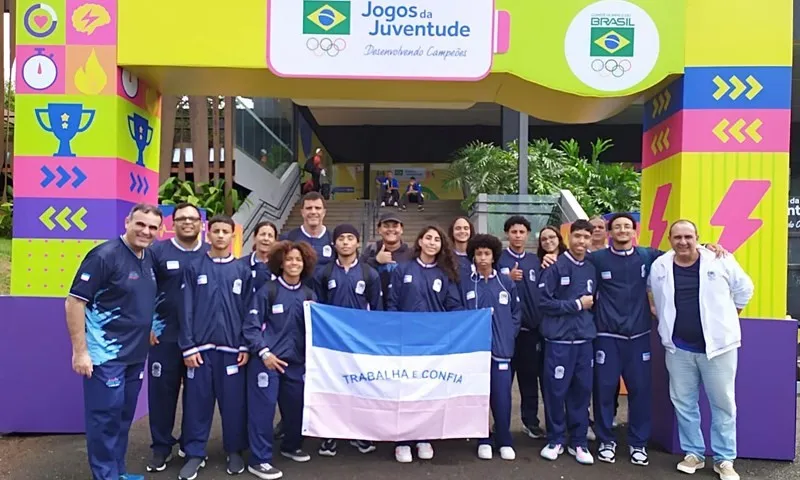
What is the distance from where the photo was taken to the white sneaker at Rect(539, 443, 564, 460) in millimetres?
4801

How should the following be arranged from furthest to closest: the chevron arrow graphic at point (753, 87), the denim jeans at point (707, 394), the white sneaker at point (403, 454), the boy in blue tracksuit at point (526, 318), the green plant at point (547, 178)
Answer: the green plant at point (547, 178) → the boy in blue tracksuit at point (526, 318) → the chevron arrow graphic at point (753, 87) → the white sneaker at point (403, 454) → the denim jeans at point (707, 394)

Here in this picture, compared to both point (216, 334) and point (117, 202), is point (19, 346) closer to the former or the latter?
point (117, 202)

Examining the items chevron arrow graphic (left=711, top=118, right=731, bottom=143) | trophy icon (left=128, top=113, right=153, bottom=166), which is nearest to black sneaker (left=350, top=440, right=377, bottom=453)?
trophy icon (left=128, top=113, right=153, bottom=166)

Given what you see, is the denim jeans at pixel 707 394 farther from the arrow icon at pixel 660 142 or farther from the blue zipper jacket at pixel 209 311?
the blue zipper jacket at pixel 209 311

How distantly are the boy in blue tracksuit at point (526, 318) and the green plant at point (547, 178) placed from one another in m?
8.73

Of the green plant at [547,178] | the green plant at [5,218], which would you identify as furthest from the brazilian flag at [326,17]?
the green plant at [5,218]

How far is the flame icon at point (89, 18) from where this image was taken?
5.05m

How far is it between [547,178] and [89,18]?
38.8 feet

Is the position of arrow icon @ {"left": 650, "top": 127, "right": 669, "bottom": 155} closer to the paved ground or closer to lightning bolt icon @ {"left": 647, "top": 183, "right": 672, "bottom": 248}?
lightning bolt icon @ {"left": 647, "top": 183, "right": 672, "bottom": 248}

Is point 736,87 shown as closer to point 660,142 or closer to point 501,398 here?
point 660,142

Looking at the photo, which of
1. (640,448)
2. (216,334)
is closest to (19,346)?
(216,334)

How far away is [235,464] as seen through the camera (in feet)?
14.8

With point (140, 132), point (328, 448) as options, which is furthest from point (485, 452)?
point (140, 132)

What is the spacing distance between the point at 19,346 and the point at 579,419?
423 cm
